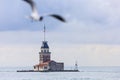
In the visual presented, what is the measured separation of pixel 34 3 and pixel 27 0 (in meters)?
0.41

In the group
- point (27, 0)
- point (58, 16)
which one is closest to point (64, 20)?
point (58, 16)

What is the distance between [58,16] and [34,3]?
0.86 metres

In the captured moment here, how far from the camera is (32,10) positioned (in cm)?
1786

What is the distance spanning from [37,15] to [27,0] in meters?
0.52

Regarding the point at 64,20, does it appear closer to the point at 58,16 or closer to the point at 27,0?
the point at 58,16

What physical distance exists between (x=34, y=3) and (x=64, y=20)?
1039 millimetres

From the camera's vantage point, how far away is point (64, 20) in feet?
61.0

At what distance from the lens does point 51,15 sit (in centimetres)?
1827

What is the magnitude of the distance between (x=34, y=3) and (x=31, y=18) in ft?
2.15

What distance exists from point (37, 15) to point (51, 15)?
26.7 inches

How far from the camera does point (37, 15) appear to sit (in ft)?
58.1

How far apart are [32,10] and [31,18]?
0.88ft

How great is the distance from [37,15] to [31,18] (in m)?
0.18
